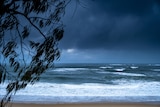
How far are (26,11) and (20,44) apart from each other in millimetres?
529

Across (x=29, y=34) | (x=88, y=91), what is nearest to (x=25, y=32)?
(x=29, y=34)

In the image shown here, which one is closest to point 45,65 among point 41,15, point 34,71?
point 34,71

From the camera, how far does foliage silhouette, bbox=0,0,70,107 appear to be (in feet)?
10.3

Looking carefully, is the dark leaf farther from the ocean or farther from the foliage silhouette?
the ocean

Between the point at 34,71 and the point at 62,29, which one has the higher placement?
the point at 62,29

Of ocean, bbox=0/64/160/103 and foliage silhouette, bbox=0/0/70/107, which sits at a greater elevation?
foliage silhouette, bbox=0/0/70/107

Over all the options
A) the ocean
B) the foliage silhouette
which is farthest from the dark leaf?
the ocean

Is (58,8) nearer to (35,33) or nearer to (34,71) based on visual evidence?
(35,33)

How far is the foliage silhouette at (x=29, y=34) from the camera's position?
10.3 ft

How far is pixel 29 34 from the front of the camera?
11.3 ft

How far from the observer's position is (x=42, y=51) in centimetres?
345

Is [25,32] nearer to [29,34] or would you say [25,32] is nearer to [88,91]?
[29,34]

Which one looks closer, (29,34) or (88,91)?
(29,34)

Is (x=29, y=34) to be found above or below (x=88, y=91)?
above
